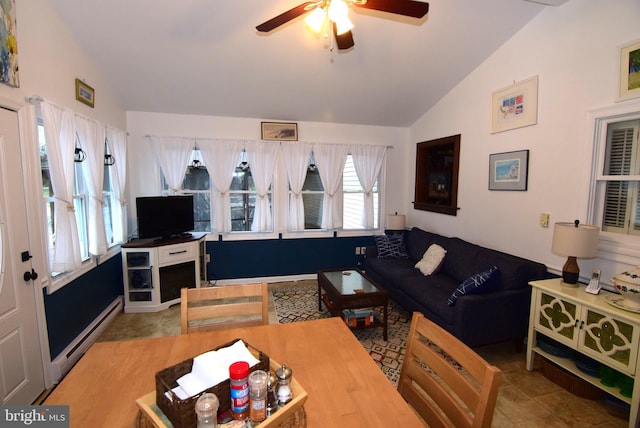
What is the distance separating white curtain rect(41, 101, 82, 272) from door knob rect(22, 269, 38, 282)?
0.87ft

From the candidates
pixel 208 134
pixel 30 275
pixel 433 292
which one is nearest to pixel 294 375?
pixel 30 275

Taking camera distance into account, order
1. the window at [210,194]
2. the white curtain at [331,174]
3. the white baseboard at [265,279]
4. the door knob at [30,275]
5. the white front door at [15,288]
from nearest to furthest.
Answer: the white front door at [15,288], the door knob at [30,275], the window at [210,194], the white baseboard at [265,279], the white curtain at [331,174]

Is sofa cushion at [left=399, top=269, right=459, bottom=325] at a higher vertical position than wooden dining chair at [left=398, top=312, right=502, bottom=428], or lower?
lower

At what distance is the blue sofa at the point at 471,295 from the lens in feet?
8.21

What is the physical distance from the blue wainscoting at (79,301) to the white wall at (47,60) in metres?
1.51

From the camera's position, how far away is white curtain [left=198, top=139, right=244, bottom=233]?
13.6 feet

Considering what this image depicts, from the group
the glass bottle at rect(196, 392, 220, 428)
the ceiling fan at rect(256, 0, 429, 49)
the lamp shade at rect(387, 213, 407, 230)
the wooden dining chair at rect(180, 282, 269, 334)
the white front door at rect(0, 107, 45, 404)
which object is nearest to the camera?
the glass bottle at rect(196, 392, 220, 428)

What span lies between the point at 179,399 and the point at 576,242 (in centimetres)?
268

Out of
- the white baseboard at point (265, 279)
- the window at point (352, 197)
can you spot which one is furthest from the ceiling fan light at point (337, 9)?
the white baseboard at point (265, 279)

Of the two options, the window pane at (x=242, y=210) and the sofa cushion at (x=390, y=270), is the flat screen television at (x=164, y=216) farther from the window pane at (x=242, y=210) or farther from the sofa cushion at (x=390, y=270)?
the sofa cushion at (x=390, y=270)

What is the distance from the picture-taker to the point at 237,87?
3.58 metres

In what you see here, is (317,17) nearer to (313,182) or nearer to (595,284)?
(595,284)

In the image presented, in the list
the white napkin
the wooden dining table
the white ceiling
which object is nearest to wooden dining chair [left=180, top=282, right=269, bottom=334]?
the wooden dining table

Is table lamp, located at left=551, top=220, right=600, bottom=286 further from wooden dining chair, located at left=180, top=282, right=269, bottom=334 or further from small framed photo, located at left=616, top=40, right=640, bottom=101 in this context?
wooden dining chair, located at left=180, top=282, right=269, bottom=334
